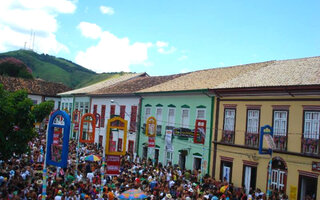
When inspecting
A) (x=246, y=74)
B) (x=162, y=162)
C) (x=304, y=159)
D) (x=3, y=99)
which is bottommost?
(x=162, y=162)

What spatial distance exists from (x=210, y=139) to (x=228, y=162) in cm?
218

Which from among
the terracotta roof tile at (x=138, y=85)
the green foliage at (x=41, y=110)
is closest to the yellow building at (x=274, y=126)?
the green foliage at (x=41, y=110)

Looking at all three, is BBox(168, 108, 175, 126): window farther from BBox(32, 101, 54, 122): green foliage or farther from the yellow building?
BBox(32, 101, 54, 122): green foliage

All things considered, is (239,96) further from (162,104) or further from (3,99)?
(3,99)

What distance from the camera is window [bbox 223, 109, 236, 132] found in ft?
78.3

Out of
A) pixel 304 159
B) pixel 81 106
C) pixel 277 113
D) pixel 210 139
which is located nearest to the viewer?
pixel 304 159

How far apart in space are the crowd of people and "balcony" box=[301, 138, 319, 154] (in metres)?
2.57

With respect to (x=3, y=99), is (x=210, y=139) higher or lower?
lower

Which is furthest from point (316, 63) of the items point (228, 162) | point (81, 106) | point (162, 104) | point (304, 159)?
point (81, 106)

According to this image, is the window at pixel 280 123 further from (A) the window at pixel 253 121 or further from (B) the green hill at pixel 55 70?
(B) the green hill at pixel 55 70

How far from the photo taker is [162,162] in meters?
29.7

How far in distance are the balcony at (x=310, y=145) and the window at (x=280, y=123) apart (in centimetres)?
137

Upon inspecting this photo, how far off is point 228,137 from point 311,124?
582cm

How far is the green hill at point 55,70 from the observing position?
4326 inches
